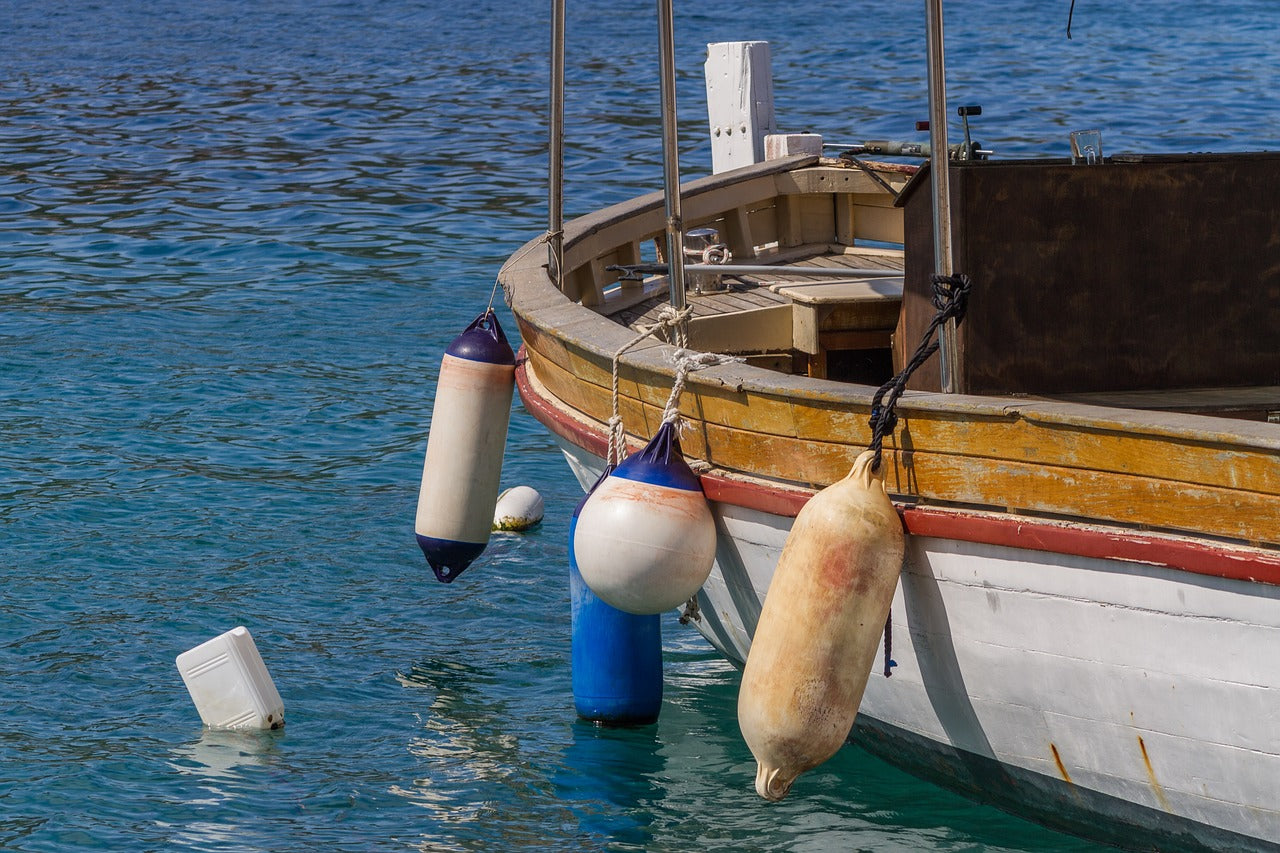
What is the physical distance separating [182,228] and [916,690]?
15.0m

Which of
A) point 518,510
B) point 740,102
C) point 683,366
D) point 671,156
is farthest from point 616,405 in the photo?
point 740,102

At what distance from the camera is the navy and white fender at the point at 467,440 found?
650cm

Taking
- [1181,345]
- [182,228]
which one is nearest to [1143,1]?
[182,228]

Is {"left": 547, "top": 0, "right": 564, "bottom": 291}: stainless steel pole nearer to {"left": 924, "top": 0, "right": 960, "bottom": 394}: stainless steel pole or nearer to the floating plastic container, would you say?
the floating plastic container

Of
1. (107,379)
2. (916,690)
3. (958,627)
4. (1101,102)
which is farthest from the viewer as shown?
(1101,102)

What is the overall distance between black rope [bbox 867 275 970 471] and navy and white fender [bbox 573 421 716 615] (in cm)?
68

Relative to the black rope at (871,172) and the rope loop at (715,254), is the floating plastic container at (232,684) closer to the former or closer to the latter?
the rope loop at (715,254)

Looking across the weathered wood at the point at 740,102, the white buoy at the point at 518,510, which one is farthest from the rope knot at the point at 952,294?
the weathered wood at the point at 740,102

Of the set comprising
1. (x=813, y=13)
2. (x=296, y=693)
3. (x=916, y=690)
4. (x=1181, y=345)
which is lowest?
(x=296, y=693)

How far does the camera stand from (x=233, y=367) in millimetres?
12562

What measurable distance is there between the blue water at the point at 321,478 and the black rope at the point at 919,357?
1.58 meters

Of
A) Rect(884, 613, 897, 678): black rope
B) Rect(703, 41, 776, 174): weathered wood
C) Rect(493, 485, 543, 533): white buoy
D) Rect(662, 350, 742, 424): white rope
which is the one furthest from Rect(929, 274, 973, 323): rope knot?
Rect(703, 41, 776, 174): weathered wood

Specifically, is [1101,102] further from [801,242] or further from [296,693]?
[296,693]

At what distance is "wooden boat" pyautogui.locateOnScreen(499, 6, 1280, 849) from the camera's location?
154 inches
